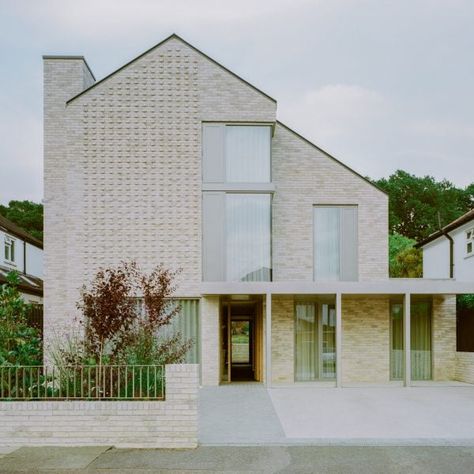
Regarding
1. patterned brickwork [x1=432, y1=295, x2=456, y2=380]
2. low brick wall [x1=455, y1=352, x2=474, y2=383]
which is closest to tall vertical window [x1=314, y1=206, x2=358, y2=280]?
patterned brickwork [x1=432, y1=295, x2=456, y2=380]

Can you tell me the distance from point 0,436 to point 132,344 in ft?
8.52

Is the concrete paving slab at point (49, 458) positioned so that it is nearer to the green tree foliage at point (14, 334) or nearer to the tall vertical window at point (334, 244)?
the green tree foliage at point (14, 334)

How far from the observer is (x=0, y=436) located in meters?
8.72

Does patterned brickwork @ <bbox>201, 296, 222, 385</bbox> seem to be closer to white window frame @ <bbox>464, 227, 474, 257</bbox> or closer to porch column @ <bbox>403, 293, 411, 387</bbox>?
porch column @ <bbox>403, 293, 411, 387</bbox>

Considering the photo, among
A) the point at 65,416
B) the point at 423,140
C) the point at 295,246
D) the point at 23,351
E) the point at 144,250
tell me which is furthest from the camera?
the point at 423,140

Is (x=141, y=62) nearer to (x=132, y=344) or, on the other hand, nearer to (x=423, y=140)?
(x=132, y=344)

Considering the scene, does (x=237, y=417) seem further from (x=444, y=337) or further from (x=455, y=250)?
(x=455, y=250)

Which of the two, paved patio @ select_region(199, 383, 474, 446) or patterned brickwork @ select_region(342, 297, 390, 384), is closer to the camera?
paved patio @ select_region(199, 383, 474, 446)

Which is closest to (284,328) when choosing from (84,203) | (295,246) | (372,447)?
(295,246)

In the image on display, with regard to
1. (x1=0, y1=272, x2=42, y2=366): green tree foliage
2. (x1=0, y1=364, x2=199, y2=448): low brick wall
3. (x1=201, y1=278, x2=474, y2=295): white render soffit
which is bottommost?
(x1=0, y1=364, x2=199, y2=448): low brick wall

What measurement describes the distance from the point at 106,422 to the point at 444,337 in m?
11.3

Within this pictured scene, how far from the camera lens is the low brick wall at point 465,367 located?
1580 cm

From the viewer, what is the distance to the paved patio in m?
9.22

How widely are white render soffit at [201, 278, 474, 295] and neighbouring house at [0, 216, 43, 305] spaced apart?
1048 centimetres
